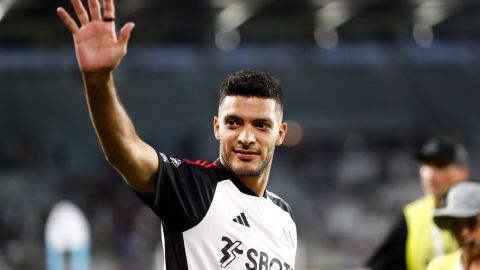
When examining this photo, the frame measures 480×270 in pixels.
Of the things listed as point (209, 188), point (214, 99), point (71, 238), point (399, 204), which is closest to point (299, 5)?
point (214, 99)

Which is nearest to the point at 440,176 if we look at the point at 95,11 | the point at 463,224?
the point at 463,224

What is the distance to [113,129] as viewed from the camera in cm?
291

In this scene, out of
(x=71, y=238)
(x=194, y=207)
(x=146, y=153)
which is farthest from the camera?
(x=71, y=238)

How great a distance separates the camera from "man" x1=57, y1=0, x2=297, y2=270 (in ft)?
9.46

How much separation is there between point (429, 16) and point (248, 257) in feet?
57.4

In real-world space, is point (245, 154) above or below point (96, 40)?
below

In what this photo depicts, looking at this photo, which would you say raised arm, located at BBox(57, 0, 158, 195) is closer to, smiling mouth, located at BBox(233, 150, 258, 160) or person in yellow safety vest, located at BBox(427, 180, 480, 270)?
smiling mouth, located at BBox(233, 150, 258, 160)

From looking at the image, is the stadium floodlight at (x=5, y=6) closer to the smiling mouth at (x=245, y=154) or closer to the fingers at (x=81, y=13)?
the smiling mouth at (x=245, y=154)

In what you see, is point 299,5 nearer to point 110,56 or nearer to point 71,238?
point 71,238

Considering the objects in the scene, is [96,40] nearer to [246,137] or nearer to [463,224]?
[246,137]

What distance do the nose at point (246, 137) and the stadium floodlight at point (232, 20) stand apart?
50.2 feet

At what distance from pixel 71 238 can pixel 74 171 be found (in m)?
8.28

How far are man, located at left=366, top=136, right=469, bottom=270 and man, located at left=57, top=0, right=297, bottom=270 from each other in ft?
7.52

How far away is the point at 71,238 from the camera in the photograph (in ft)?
41.3
